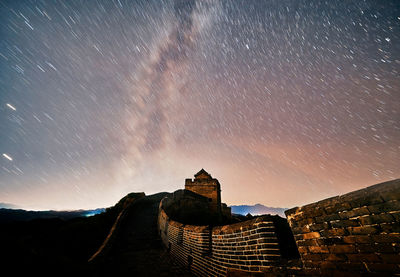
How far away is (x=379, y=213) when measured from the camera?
160 cm

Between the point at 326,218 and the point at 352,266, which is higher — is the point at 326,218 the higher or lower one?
the higher one

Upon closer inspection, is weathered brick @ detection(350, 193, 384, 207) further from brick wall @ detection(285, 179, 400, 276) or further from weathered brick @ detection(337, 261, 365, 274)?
weathered brick @ detection(337, 261, 365, 274)

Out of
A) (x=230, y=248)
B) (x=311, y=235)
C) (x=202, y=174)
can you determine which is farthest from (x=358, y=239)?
(x=202, y=174)

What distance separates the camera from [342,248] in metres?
1.84

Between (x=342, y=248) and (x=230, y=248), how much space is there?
2590 mm

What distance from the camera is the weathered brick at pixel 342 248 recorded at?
176cm

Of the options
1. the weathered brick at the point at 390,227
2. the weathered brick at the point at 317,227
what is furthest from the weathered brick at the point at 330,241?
the weathered brick at the point at 390,227

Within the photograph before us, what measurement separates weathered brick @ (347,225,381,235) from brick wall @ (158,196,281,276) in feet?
4.11

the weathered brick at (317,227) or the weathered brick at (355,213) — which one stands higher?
the weathered brick at (355,213)

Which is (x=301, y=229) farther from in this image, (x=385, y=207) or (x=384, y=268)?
(x=385, y=207)

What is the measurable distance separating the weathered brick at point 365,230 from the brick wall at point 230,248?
1.25 m

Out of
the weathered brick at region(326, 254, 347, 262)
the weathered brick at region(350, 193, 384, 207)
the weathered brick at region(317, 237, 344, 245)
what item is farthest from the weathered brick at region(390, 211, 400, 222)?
the weathered brick at region(326, 254, 347, 262)

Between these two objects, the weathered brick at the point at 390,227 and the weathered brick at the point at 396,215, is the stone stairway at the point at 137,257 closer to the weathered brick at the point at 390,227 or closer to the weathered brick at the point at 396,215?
the weathered brick at the point at 390,227

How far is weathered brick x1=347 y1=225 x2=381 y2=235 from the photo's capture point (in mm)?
1616
